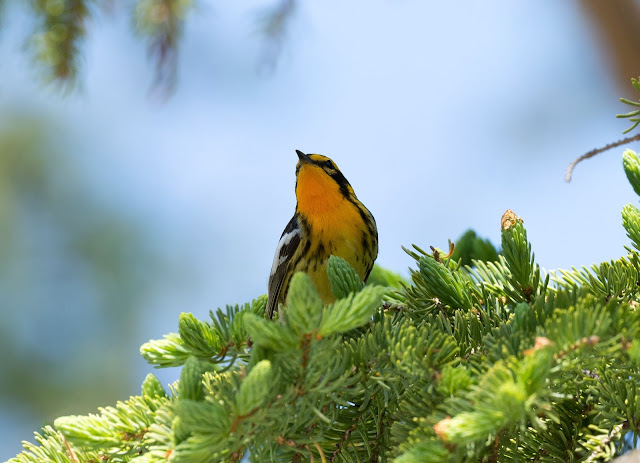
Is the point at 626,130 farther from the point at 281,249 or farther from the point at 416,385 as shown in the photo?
the point at 281,249

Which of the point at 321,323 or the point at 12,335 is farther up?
the point at 12,335

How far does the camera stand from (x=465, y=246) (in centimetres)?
194

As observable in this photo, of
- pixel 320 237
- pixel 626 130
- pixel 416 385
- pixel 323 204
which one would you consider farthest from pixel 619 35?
pixel 416 385

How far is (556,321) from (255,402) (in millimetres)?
399

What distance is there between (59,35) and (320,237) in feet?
5.02

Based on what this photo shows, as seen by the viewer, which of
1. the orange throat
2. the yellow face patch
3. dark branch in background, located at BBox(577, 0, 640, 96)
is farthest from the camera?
dark branch in background, located at BBox(577, 0, 640, 96)

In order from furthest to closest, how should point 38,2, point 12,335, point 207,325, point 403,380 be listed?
point 12,335 < point 38,2 < point 207,325 < point 403,380

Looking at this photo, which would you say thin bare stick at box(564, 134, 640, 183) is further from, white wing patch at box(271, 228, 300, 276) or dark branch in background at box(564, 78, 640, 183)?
white wing patch at box(271, 228, 300, 276)

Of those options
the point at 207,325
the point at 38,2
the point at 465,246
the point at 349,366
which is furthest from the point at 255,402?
the point at 38,2

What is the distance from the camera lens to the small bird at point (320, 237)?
9.09 ft

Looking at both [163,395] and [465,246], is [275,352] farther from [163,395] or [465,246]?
[465,246]

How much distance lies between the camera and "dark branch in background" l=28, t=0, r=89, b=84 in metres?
2.99

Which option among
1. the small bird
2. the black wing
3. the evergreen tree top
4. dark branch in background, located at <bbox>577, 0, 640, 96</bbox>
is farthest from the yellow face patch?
dark branch in background, located at <bbox>577, 0, 640, 96</bbox>

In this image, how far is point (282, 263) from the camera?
9.50 feet
